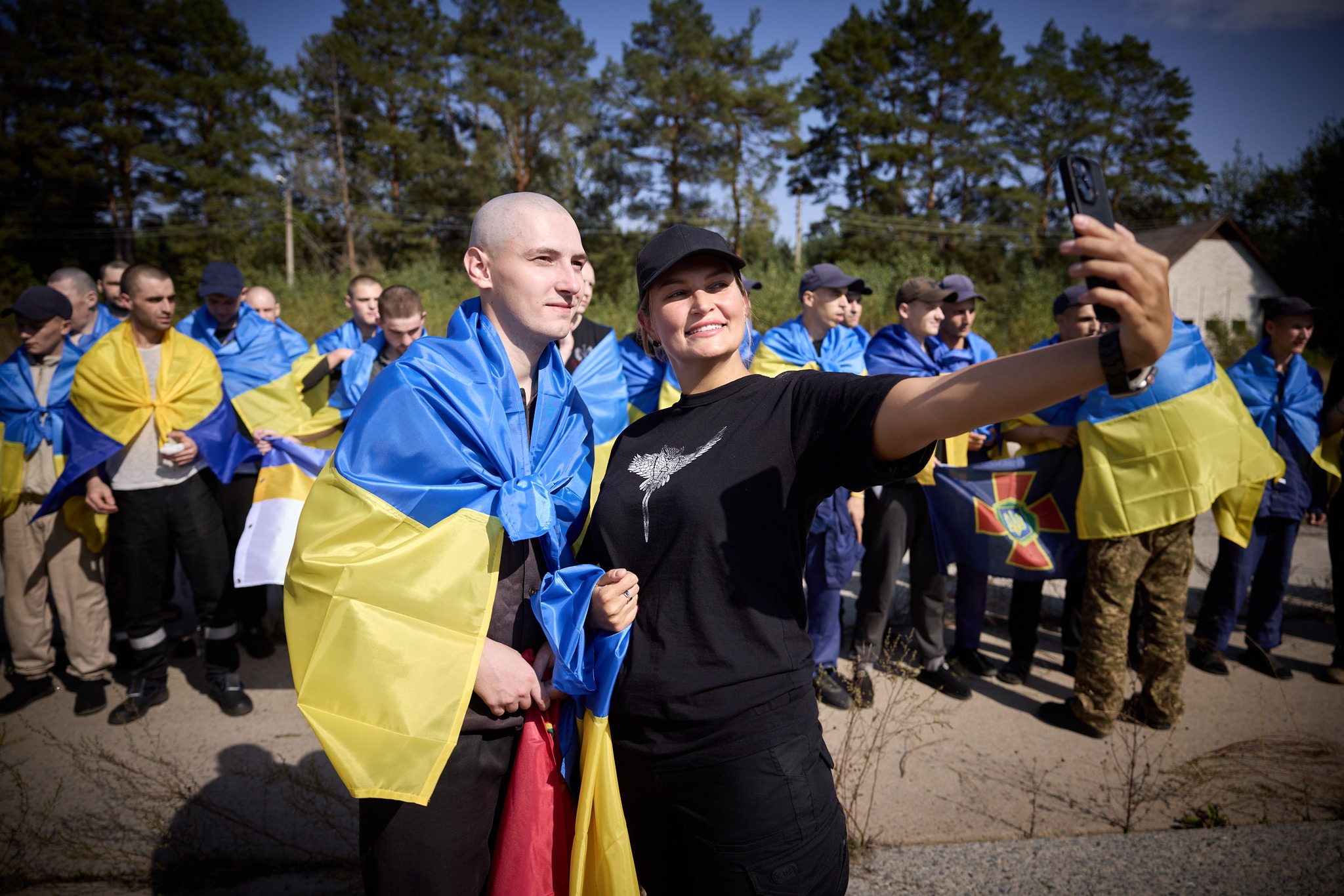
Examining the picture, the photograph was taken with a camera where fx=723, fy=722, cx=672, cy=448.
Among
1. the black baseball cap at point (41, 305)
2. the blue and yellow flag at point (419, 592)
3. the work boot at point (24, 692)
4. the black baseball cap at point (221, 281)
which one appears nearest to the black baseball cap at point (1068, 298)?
the blue and yellow flag at point (419, 592)

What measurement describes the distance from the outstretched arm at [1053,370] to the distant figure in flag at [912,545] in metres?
3.25

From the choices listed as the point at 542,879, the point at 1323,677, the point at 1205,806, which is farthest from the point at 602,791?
the point at 1323,677

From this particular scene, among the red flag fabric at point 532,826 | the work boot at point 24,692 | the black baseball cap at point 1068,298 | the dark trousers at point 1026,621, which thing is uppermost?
the black baseball cap at point 1068,298

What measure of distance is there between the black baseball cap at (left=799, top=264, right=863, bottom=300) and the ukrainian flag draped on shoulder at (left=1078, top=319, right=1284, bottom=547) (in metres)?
1.73

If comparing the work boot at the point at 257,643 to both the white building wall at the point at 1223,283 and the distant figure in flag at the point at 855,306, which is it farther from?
the white building wall at the point at 1223,283

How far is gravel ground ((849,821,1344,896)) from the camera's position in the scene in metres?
2.74

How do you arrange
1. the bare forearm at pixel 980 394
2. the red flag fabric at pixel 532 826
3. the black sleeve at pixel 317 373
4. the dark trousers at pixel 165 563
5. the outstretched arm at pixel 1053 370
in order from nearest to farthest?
the outstretched arm at pixel 1053 370
the bare forearm at pixel 980 394
the red flag fabric at pixel 532 826
the dark trousers at pixel 165 563
the black sleeve at pixel 317 373

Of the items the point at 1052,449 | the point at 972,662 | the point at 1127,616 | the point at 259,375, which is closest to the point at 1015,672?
the point at 972,662

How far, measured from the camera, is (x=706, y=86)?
88.6 feet

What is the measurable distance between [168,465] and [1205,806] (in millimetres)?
5709

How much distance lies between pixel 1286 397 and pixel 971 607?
8.77ft

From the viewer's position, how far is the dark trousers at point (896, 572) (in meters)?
4.58

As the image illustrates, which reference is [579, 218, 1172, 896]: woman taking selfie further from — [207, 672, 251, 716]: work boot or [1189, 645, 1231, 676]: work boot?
Result: [1189, 645, 1231, 676]: work boot

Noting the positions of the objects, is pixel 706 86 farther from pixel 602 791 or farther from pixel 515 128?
pixel 602 791
